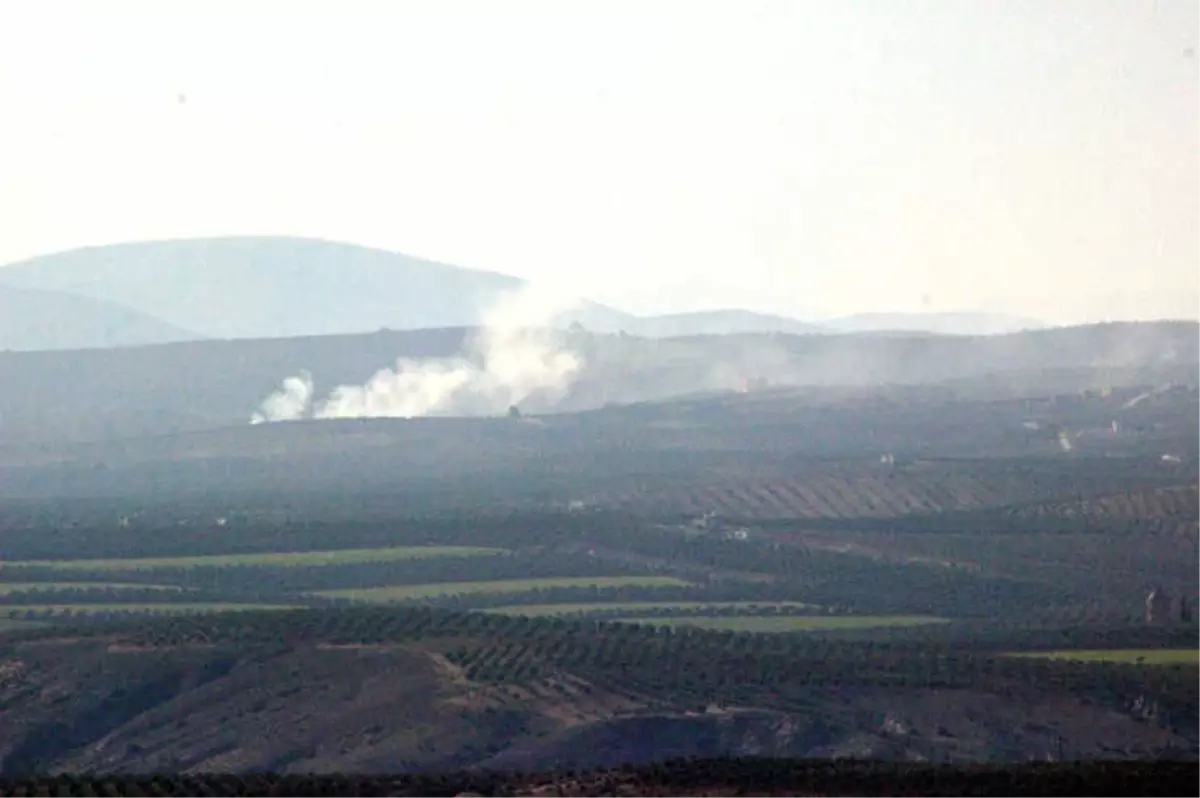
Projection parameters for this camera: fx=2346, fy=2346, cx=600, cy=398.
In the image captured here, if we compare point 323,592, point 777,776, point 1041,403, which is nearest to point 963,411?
point 1041,403

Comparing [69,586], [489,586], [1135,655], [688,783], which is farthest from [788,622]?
[688,783]

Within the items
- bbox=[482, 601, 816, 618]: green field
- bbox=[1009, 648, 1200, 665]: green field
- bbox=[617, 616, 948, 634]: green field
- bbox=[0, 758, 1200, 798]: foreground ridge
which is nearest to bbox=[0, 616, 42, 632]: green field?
bbox=[482, 601, 816, 618]: green field

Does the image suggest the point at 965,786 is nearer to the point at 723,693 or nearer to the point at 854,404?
the point at 723,693

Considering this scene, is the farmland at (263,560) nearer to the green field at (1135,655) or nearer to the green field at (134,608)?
the green field at (134,608)

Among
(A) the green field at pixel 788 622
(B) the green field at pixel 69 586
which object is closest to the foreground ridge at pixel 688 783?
(A) the green field at pixel 788 622

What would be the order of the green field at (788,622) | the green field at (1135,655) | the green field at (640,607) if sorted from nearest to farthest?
the green field at (1135,655), the green field at (788,622), the green field at (640,607)

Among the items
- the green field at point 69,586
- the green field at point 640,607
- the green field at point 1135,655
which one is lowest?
the green field at point 1135,655
